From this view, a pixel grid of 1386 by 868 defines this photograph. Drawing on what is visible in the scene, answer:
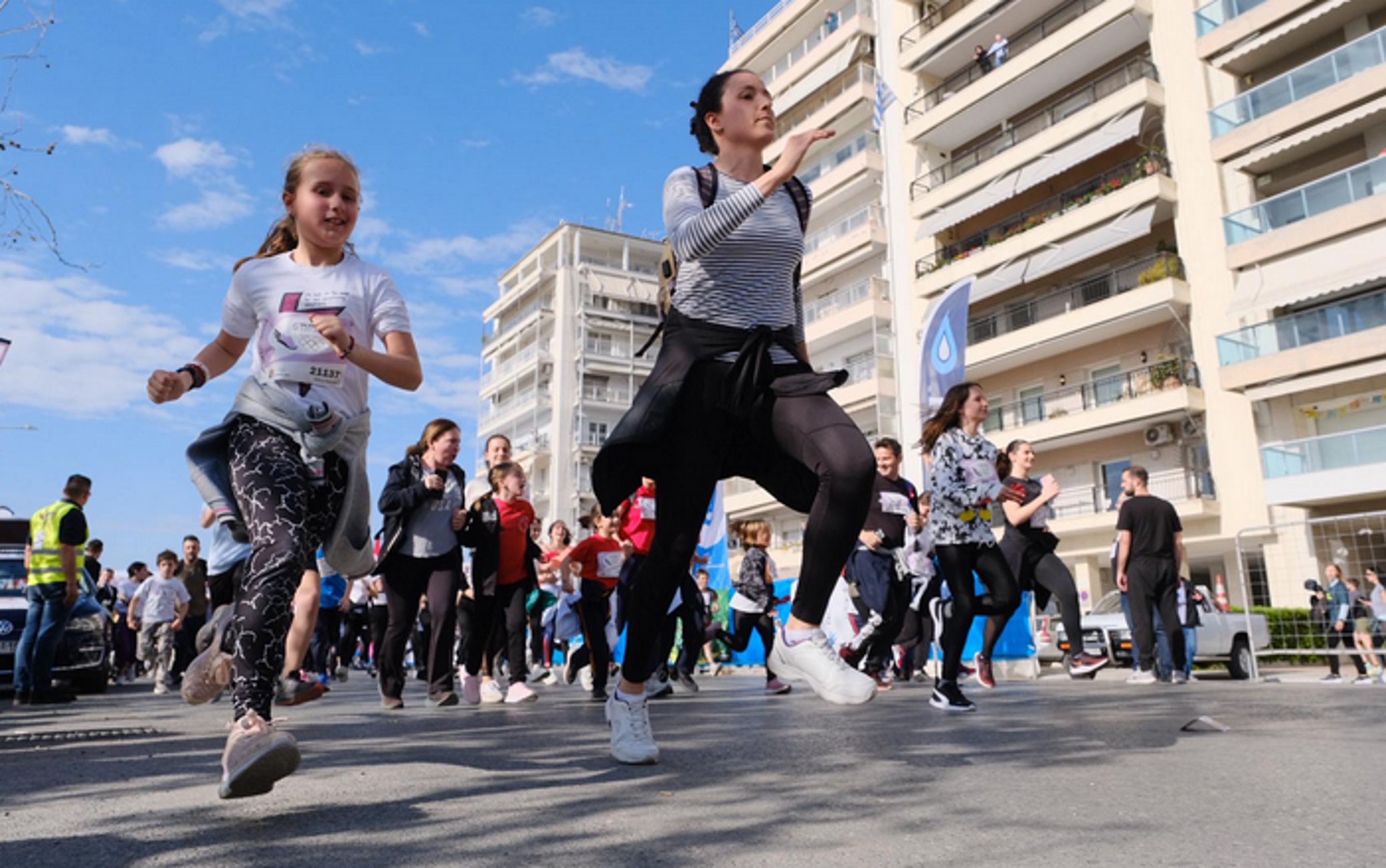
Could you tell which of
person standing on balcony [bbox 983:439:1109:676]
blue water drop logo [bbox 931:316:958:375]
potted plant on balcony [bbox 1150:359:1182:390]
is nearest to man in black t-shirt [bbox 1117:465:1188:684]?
person standing on balcony [bbox 983:439:1109:676]

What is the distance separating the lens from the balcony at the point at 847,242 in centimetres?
3956

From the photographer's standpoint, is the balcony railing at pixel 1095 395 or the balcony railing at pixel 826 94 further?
the balcony railing at pixel 826 94

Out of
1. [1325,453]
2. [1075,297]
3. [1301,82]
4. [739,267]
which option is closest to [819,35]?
[1075,297]

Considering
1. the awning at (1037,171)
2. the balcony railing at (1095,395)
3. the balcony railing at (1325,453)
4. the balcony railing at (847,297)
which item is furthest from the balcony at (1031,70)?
the balcony railing at (1325,453)

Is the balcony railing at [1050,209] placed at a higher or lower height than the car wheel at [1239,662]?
higher

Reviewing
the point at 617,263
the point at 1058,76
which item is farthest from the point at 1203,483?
the point at 617,263

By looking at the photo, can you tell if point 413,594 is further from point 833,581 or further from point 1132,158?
point 1132,158

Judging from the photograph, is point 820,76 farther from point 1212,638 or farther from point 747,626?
point 747,626

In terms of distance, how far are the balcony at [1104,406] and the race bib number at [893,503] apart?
2249 centimetres

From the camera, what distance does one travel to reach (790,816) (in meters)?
2.29

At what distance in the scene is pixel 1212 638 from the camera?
14.1 meters

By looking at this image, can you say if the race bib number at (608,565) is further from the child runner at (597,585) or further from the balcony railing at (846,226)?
the balcony railing at (846,226)

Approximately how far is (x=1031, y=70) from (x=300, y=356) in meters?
34.1

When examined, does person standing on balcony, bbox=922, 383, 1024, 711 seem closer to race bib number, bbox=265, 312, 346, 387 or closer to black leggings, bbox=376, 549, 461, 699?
black leggings, bbox=376, 549, 461, 699
